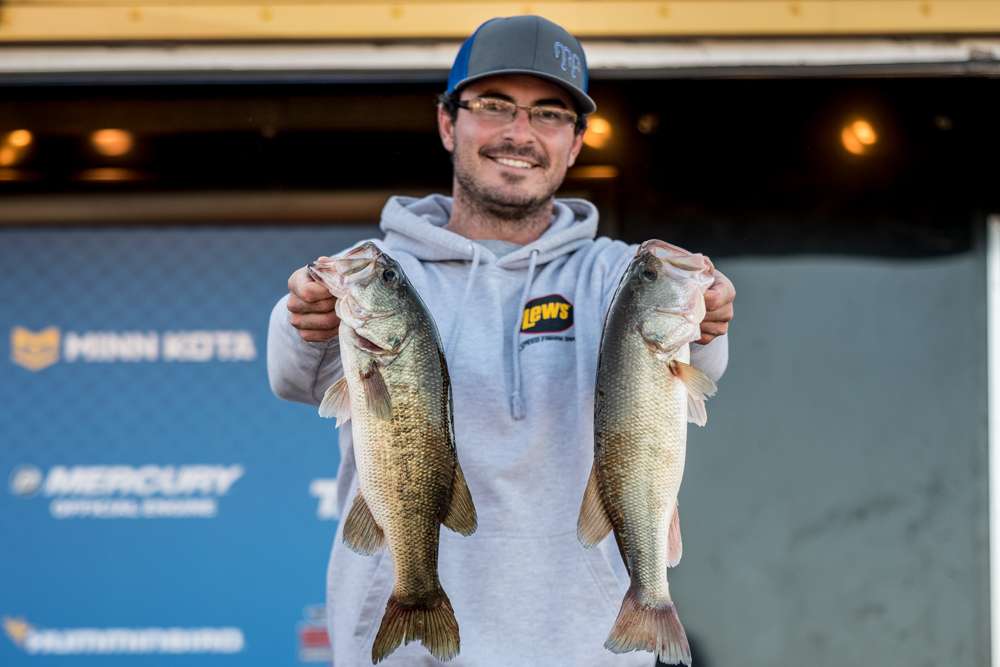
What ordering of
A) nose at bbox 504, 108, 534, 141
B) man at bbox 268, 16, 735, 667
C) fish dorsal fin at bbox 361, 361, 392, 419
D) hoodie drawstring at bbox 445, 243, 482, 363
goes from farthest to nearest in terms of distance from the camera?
nose at bbox 504, 108, 534, 141
hoodie drawstring at bbox 445, 243, 482, 363
man at bbox 268, 16, 735, 667
fish dorsal fin at bbox 361, 361, 392, 419

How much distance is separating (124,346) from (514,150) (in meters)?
2.45

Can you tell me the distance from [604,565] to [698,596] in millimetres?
2053

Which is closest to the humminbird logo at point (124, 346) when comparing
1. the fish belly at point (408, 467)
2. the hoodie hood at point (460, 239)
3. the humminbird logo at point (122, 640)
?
the humminbird logo at point (122, 640)

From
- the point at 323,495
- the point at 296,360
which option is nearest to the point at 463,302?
the point at 296,360

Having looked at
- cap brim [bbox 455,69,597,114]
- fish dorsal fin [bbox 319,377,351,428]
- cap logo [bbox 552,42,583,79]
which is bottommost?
fish dorsal fin [bbox 319,377,351,428]

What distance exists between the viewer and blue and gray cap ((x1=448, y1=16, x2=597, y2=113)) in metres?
2.37

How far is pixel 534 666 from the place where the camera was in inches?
83.8

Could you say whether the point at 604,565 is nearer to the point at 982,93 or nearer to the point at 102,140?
the point at 982,93

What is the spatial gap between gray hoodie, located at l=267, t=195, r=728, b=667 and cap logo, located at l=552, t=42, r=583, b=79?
0.46m

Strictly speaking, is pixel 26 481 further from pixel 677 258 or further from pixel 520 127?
pixel 677 258

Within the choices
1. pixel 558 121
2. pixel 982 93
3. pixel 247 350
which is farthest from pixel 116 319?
pixel 982 93

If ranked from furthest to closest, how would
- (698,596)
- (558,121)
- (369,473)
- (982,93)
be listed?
(698,596) → (982,93) → (558,121) → (369,473)

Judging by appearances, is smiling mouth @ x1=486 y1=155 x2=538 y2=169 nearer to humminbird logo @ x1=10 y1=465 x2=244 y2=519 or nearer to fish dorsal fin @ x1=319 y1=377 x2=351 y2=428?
fish dorsal fin @ x1=319 y1=377 x2=351 y2=428

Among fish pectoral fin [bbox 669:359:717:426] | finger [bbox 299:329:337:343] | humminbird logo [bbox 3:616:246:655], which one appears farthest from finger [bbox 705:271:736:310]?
humminbird logo [bbox 3:616:246:655]
